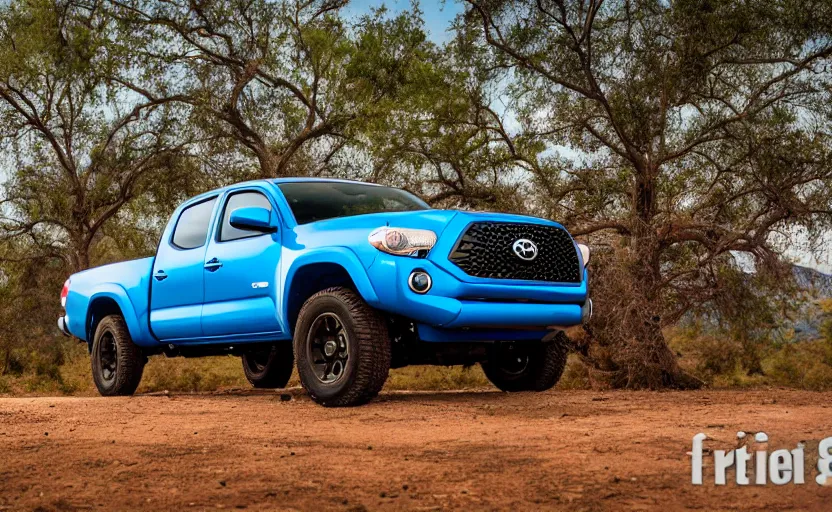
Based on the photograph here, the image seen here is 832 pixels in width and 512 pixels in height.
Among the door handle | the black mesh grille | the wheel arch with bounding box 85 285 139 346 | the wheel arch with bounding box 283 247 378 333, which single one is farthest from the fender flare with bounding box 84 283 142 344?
the black mesh grille

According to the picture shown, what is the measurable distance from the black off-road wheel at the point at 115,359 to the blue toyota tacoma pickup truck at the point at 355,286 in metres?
0.29

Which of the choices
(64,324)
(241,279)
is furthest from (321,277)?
(64,324)

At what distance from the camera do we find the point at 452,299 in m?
7.64

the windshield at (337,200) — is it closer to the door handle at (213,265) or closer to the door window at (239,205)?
the door window at (239,205)

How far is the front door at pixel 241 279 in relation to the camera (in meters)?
8.83

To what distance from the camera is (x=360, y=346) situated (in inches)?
308

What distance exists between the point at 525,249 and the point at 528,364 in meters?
1.97

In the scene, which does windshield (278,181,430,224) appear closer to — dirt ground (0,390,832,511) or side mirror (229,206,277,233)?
side mirror (229,206,277,233)

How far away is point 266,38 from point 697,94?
9.73m

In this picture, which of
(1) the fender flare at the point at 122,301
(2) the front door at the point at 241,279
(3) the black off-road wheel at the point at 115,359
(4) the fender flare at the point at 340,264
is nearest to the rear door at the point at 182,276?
(2) the front door at the point at 241,279

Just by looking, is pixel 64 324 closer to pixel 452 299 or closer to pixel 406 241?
pixel 406 241

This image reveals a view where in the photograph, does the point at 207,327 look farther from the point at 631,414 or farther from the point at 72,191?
the point at 72,191

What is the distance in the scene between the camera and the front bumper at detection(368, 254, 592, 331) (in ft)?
25.1

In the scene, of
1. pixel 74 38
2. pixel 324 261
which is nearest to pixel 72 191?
pixel 74 38
